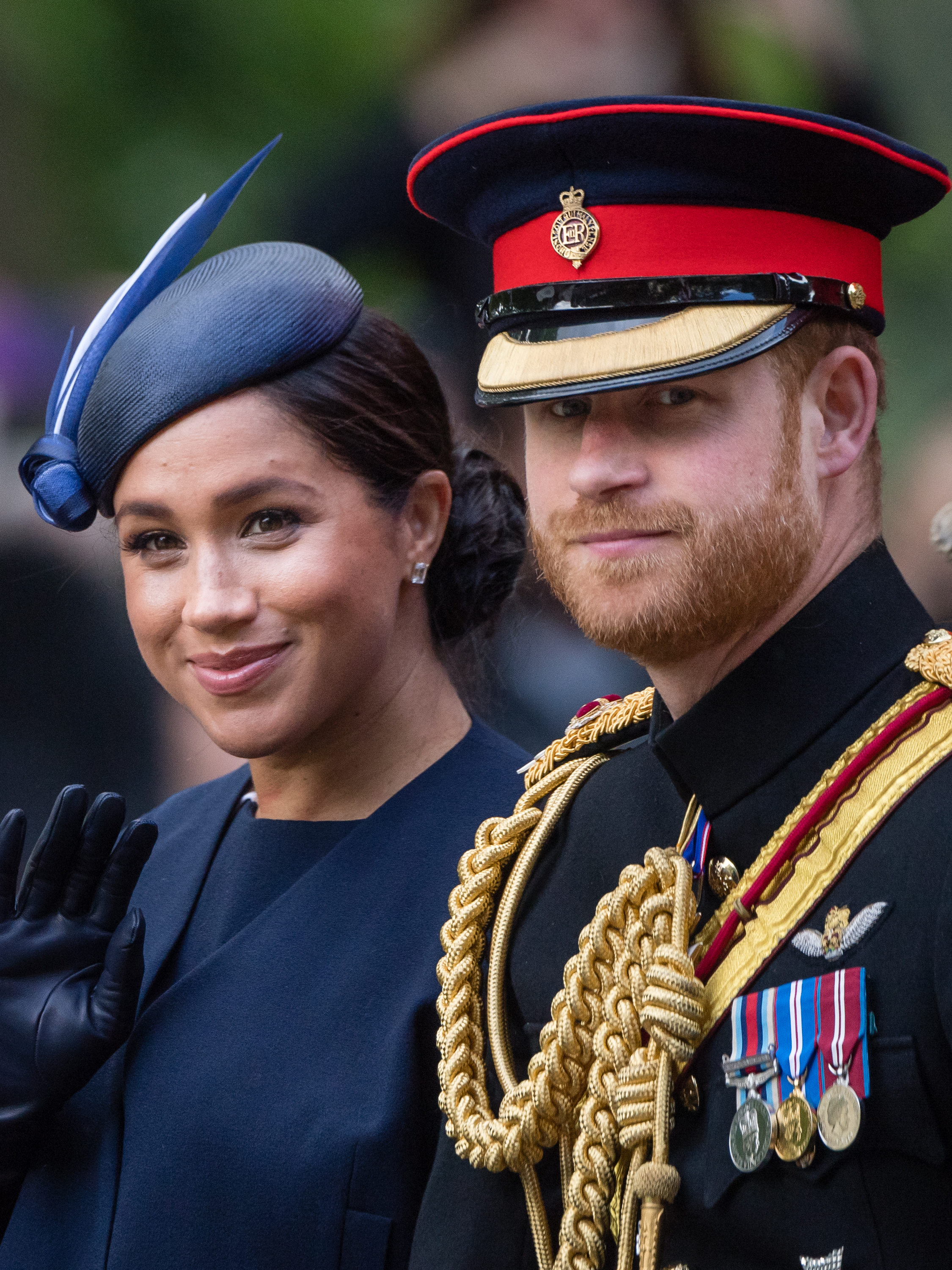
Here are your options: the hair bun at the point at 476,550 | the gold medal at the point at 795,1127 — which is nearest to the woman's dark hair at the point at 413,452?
the hair bun at the point at 476,550

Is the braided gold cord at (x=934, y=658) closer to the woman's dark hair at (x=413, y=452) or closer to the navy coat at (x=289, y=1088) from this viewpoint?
the navy coat at (x=289, y=1088)

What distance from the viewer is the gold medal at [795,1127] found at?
1.24 meters

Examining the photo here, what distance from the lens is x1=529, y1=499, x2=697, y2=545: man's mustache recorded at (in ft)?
4.58

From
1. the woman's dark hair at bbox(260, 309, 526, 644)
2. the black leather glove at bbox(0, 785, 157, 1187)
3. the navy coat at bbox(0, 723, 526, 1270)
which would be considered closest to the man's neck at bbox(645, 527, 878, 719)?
the navy coat at bbox(0, 723, 526, 1270)

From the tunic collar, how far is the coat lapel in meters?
0.92

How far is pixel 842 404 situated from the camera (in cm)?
148

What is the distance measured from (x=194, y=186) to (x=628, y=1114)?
6.81 feet

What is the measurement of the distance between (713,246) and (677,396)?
156mm

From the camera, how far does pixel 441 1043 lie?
162 cm

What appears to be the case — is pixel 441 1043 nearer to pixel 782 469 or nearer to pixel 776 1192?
pixel 776 1192

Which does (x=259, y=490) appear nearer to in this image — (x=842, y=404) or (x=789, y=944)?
(x=842, y=404)

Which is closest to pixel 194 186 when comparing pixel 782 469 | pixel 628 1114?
pixel 782 469

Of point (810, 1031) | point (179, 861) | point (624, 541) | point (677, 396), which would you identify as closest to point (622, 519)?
point (624, 541)

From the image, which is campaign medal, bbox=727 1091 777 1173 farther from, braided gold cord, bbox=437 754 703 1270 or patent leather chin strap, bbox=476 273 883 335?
patent leather chin strap, bbox=476 273 883 335
